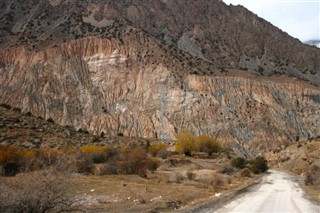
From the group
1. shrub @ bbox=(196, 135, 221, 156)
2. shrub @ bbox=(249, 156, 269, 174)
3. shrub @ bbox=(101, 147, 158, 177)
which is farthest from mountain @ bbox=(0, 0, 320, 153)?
shrub @ bbox=(101, 147, 158, 177)

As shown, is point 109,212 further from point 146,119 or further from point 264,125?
point 264,125

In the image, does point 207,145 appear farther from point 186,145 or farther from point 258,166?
point 258,166

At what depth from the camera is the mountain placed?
98.8 meters

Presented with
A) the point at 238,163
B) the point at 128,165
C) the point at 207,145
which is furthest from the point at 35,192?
the point at 207,145

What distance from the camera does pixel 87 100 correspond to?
10194 cm

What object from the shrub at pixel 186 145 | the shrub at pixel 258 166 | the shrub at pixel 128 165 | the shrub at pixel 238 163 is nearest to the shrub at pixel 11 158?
the shrub at pixel 128 165

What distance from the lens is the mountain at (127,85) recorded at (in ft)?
324

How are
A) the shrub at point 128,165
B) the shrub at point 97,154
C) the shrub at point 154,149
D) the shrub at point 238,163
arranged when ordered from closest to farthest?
1. the shrub at point 128,165
2. the shrub at point 97,154
3. the shrub at point 154,149
4. the shrub at point 238,163

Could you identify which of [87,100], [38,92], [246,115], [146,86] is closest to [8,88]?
[38,92]

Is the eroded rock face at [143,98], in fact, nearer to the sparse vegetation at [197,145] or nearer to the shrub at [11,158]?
the sparse vegetation at [197,145]

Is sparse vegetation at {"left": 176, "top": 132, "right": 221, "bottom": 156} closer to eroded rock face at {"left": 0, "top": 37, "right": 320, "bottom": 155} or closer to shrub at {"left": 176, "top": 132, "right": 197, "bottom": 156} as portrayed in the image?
shrub at {"left": 176, "top": 132, "right": 197, "bottom": 156}

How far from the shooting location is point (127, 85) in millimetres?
106562

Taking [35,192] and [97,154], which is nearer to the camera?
[35,192]

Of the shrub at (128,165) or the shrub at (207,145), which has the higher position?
the shrub at (207,145)
